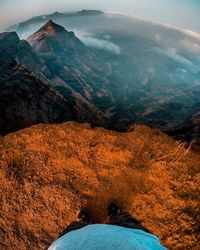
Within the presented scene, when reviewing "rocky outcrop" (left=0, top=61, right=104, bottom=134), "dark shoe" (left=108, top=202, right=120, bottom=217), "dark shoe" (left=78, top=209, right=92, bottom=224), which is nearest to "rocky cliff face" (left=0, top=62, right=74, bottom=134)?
"rocky outcrop" (left=0, top=61, right=104, bottom=134)

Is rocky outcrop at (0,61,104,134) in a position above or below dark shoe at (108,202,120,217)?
below

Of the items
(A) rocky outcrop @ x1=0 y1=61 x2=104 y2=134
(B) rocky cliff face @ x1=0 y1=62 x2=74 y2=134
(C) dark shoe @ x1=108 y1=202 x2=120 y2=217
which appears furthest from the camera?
(B) rocky cliff face @ x1=0 y1=62 x2=74 y2=134

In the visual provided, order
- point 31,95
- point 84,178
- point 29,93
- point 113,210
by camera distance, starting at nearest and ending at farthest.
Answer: point 113,210, point 84,178, point 31,95, point 29,93

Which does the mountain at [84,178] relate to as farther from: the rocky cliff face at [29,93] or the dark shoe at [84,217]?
the rocky cliff face at [29,93]

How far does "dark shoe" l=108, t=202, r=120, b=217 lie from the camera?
12219mm

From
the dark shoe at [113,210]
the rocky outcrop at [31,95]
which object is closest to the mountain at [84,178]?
the dark shoe at [113,210]

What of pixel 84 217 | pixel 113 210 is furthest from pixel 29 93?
pixel 113 210

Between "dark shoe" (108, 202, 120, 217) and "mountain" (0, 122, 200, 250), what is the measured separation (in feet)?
0.72

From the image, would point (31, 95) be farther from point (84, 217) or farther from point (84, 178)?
point (84, 217)

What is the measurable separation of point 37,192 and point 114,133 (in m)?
3.44

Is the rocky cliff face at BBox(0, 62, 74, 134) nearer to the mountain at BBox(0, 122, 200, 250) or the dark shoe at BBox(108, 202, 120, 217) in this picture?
the mountain at BBox(0, 122, 200, 250)

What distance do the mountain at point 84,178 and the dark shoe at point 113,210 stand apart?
0.72 ft

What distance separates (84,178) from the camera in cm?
1317

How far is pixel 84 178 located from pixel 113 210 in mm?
1557
